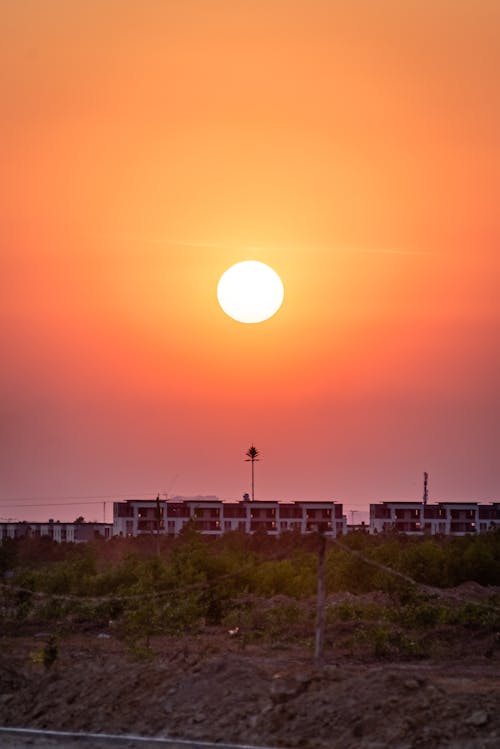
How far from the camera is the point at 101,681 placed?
1825cm

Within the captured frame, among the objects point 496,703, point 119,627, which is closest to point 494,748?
point 496,703

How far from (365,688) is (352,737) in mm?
1107

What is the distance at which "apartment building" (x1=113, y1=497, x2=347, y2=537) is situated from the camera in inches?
6225

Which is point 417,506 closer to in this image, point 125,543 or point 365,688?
point 125,543

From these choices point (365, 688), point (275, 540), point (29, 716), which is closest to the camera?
point (365, 688)

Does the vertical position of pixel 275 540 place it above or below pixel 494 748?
below

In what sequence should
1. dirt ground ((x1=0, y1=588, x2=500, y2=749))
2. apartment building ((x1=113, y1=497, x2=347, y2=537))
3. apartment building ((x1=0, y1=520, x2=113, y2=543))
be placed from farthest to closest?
apartment building ((x1=0, y1=520, x2=113, y2=543)) < apartment building ((x1=113, y1=497, x2=347, y2=537)) < dirt ground ((x1=0, y1=588, x2=500, y2=749))

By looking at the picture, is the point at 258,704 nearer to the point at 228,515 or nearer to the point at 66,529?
the point at 228,515

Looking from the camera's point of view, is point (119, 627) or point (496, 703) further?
point (119, 627)

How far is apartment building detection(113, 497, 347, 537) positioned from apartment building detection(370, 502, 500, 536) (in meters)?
6.43

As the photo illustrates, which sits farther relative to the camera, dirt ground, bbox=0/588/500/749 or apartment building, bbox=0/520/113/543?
apartment building, bbox=0/520/113/543

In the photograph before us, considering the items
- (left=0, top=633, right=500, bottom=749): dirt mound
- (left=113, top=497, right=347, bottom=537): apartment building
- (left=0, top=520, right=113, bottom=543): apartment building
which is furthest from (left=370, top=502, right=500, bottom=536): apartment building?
(left=0, top=633, right=500, bottom=749): dirt mound

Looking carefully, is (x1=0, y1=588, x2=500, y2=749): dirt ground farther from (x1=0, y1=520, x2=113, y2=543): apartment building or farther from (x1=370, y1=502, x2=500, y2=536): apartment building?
(x1=0, y1=520, x2=113, y2=543): apartment building

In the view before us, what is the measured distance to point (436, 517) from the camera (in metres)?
163
